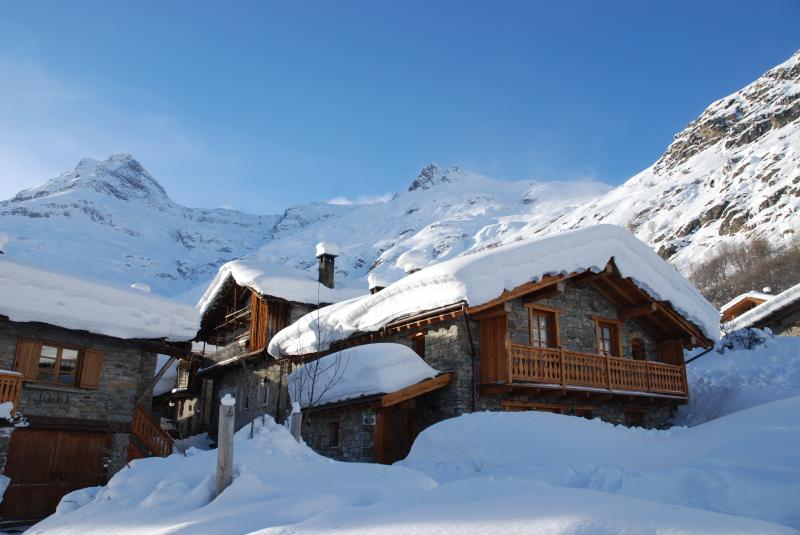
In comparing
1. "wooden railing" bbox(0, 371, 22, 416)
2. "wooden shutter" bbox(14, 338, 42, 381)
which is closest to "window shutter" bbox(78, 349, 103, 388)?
"wooden shutter" bbox(14, 338, 42, 381)

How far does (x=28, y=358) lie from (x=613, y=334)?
15232 mm

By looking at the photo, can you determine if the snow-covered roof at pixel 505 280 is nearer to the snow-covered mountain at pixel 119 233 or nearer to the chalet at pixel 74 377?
the chalet at pixel 74 377

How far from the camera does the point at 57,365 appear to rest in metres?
16.1

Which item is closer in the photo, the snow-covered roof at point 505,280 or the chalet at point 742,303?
the snow-covered roof at point 505,280

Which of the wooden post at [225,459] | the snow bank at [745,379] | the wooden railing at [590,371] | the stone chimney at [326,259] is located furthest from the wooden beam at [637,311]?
the wooden post at [225,459]

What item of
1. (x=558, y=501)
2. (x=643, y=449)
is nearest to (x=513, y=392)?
(x=643, y=449)

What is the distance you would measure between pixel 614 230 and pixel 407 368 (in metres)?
6.86

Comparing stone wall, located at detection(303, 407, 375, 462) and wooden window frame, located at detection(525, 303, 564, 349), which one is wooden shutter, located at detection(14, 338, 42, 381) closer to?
stone wall, located at detection(303, 407, 375, 462)

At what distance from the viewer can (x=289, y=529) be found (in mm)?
5469

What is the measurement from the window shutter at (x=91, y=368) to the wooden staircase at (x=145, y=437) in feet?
4.24

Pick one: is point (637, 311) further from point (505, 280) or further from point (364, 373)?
point (364, 373)

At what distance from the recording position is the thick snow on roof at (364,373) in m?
14.1

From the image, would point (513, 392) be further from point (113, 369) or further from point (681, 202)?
point (681, 202)

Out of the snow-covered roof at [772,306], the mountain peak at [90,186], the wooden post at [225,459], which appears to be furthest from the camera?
the mountain peak at [90,186]
